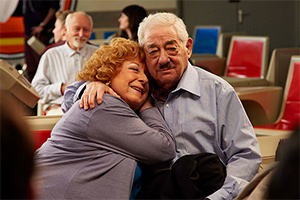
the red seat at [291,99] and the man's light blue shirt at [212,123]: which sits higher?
the man's light blue shirt at [212,123]

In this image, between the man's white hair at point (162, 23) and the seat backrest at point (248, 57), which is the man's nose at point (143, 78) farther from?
the seat backrest at point (248, 57)

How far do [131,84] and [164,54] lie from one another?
0.18 metres

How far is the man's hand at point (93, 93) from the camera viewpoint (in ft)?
5.57

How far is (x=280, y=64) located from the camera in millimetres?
3779

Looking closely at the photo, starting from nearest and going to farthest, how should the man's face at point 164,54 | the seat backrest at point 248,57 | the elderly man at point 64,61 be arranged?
the man's face at point 164,54, the elderly man at point 64,61, the seat backrest at point 248,57

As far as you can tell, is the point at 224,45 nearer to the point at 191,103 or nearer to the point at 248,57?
the point at 248,57

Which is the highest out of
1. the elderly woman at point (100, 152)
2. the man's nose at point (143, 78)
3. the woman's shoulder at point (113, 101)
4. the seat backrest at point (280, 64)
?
the man's nose at point (143, 78)

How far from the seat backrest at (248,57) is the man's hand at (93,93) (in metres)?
3.15

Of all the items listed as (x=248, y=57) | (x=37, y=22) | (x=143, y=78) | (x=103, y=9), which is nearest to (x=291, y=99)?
(x=248, y=57)

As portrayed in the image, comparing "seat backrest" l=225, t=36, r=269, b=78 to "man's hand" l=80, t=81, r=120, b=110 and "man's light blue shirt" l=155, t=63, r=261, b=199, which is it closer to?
"man's light blue shirt" l=155, t=63, r=261, b=199

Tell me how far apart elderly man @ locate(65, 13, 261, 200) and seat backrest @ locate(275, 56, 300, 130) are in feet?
5.55

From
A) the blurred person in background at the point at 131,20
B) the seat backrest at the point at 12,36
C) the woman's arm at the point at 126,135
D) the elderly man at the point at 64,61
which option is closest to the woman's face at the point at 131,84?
the woman's arm at the point at 126,135

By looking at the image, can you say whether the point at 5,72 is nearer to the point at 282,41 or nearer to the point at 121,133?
the point at 121,133

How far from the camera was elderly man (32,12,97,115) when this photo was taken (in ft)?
10.9
